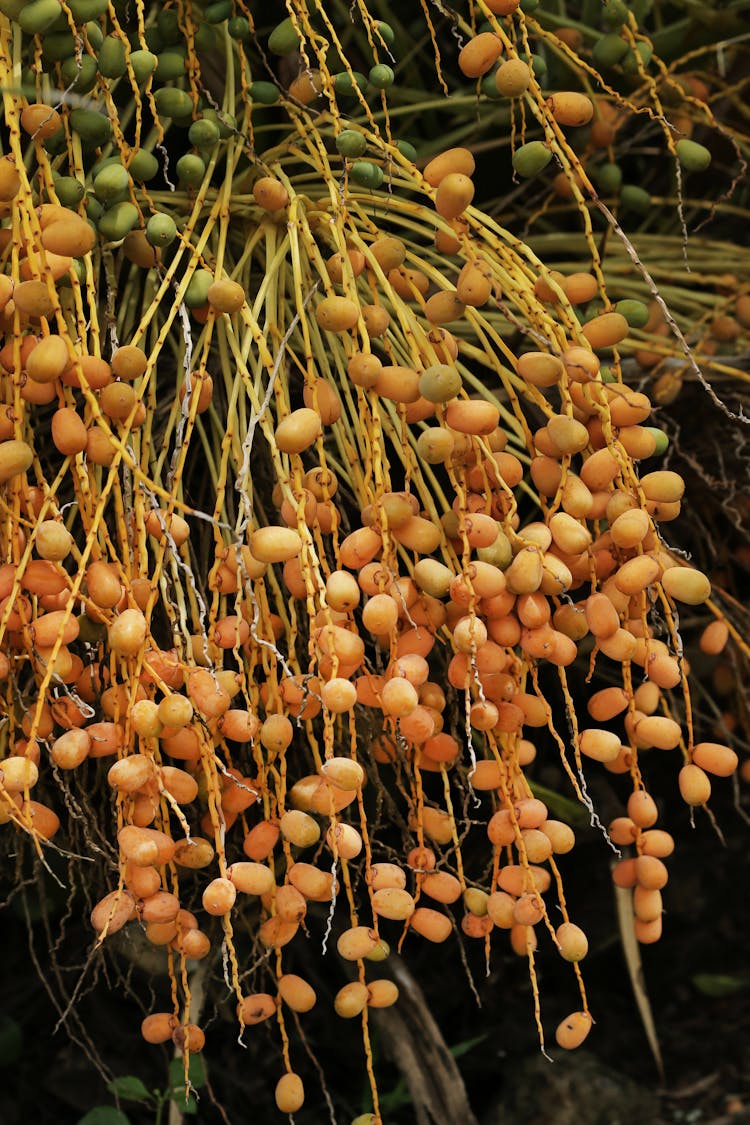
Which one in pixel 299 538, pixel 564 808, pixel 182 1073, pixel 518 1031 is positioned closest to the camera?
pixel 299 538

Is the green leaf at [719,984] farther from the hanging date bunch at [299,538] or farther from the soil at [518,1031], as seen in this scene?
the hanging date bunch at [299,538]

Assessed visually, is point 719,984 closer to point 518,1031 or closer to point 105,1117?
point 518,1031

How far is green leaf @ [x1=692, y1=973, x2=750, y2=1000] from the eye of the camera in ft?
5.21

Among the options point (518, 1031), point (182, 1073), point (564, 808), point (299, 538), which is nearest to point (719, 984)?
point (518, 1031)

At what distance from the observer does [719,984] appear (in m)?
1.59

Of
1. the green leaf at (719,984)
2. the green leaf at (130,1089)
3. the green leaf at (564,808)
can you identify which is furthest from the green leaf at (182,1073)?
the green leaf at (719,984)

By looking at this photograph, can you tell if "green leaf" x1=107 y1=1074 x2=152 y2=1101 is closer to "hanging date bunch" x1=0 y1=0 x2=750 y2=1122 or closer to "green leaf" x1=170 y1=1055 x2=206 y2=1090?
"green leaf" x1=170 y1=1055 x2=206 y2=1090

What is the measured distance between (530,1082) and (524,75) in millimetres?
1173

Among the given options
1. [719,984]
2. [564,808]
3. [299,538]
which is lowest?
[719,984]

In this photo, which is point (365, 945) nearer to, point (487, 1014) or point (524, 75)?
point (524, 75)

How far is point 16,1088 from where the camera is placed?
139cm

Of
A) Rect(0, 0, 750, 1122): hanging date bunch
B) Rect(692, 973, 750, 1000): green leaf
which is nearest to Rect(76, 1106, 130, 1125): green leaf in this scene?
Rect(0, 0, 750, 1122): hanging date bunch

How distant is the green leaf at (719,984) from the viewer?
1589mm

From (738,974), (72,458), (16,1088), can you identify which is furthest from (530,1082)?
(72,458)
